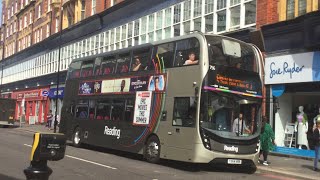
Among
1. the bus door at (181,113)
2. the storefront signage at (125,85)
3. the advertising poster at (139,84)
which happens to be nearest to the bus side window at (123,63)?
the storefront signage at (125,85)

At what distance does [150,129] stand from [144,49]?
9.94ft

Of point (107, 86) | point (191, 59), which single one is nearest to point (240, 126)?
point (191, 59)

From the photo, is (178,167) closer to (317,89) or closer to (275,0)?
(317,89)

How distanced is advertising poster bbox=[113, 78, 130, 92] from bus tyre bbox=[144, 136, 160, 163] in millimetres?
2547

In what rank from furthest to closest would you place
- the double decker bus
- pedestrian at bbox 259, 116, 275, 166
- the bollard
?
pedestrian at bbox 259, 116, 275, 166
the double decker bus
the bollard

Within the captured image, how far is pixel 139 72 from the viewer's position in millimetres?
16688

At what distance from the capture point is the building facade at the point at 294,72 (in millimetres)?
17625

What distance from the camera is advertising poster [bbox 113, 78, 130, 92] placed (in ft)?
56.7

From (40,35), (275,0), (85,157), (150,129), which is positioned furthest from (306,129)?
(40,35)

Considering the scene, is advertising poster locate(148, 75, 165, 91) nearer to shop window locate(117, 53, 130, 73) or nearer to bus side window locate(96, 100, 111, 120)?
shop window locate(117, 53, 130, 73)

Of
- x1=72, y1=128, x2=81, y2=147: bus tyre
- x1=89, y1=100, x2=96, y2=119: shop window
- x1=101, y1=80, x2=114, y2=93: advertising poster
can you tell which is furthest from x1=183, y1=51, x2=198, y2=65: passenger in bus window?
x1=72, y1=128, x2=81, y2=147: bus tyre

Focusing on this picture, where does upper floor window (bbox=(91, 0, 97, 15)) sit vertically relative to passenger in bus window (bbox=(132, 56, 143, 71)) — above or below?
above

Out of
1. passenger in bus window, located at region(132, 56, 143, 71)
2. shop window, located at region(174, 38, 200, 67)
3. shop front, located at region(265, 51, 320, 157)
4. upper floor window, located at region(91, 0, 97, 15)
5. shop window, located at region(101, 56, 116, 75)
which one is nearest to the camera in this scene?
shop window, located at region(174, 38, 200, 67)

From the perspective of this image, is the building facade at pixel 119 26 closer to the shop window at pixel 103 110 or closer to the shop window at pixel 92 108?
the shop window at pixel 103 110
